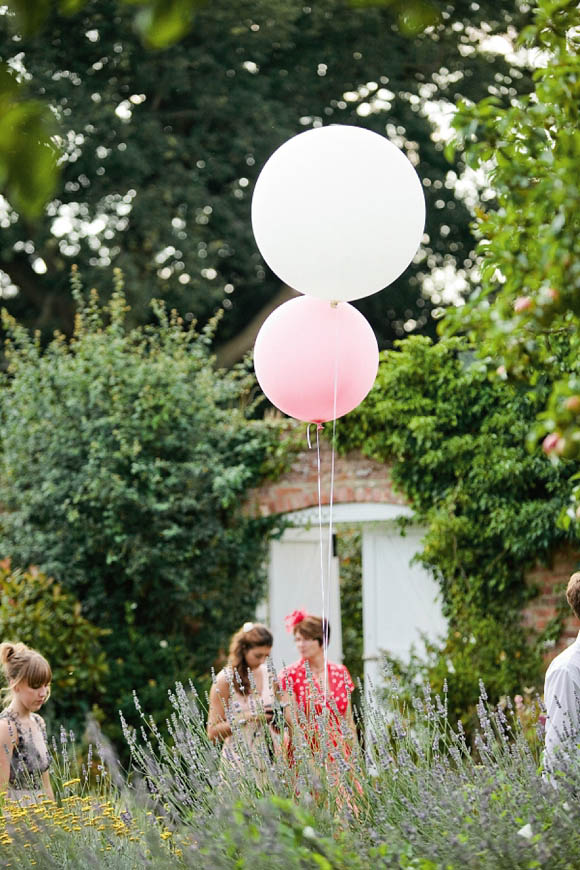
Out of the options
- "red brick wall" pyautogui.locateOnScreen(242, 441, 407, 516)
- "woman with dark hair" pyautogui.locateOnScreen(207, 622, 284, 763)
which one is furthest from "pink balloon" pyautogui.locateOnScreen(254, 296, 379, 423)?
"red brick wall" pyautogui.locateOnScreen(242, 441, 407, 516)

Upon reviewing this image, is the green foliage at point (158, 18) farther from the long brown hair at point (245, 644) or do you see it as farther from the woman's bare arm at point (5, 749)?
the long brown hair at point (245, 644)

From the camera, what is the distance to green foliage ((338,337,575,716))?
7.48 m

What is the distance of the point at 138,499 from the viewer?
8211 mm

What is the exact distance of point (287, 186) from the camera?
155 inches

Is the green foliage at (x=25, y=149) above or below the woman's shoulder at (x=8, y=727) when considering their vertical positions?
above

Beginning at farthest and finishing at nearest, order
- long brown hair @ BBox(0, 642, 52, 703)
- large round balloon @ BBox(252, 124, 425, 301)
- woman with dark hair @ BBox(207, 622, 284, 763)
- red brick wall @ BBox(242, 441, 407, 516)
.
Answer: red brick wall @ BBox(242, 441, 407, 516) < long brown hair @ BBox(0, 642, 52, 703) < large round balloon @ BBox(252, 124, 425, 301) < woman with dark hair @ BBox(207, 622, 284, 763)

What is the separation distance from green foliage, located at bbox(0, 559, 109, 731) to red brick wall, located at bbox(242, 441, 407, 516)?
62.3 inches

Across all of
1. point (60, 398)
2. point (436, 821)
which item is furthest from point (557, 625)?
point (436, 821)

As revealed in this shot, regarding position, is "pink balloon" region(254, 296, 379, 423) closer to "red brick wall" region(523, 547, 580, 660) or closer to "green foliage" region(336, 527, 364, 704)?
"red brick wall" region(523, 547, 580, 660)

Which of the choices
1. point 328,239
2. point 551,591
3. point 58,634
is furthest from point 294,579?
point 328,239

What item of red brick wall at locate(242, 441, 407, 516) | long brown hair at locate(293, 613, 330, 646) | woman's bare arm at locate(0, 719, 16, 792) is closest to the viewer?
woman's bare arm at locate(0, 719, 16, 792)

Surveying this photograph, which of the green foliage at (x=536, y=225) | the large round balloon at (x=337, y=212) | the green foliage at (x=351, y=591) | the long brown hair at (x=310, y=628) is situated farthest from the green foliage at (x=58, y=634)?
the green foliage at (x=536, y=225)

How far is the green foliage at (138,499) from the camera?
8.31 m

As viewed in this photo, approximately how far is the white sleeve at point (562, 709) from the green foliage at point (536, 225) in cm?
88
